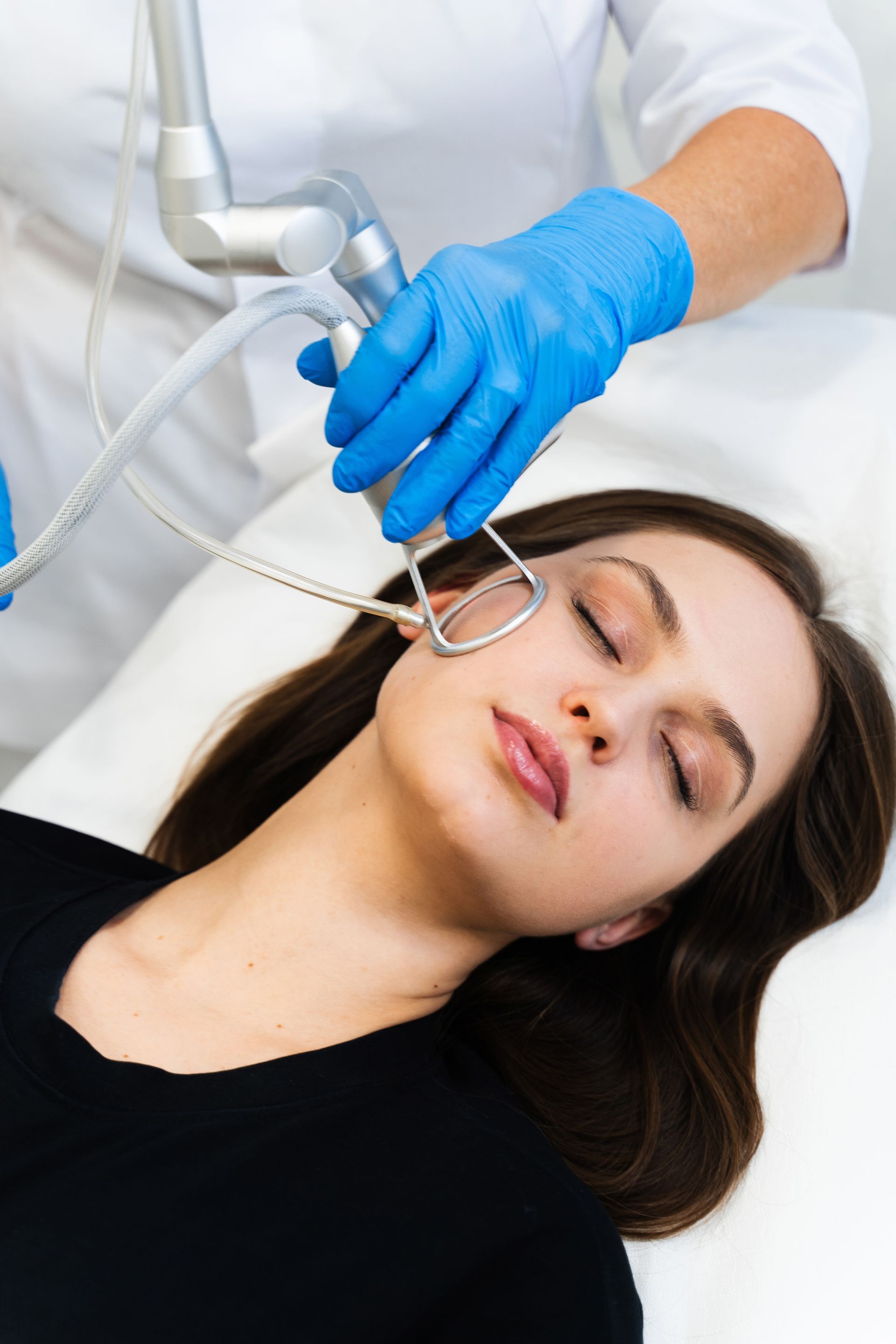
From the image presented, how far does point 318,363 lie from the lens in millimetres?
1067

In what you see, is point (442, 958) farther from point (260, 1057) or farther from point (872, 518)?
point (872, 518)

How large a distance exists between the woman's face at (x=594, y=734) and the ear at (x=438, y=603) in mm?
48

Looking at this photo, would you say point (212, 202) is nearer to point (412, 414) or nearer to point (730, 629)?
point (412, 414)

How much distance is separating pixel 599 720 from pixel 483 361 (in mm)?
360

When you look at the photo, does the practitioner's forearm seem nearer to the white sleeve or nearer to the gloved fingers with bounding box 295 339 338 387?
the white sleeve

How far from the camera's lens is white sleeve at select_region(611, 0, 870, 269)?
54.0 inches

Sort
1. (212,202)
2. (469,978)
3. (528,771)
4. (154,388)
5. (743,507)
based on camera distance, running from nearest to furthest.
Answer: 1. (212,202)
2. (154,388)
3. (528,771)
4. (469,978)
5. (743,507)

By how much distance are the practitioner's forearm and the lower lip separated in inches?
24.8

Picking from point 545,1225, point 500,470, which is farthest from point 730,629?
point 545,1225

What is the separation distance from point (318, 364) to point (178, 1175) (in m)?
0.79

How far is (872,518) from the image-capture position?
1.53 m

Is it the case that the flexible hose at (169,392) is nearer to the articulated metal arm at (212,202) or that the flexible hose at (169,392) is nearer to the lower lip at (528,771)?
the articulated metal arm at (212,202)

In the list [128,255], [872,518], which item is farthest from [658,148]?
[128,255]

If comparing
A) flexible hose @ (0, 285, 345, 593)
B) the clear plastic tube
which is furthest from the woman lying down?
flexible hose @ (0, 285, 345, 593)
